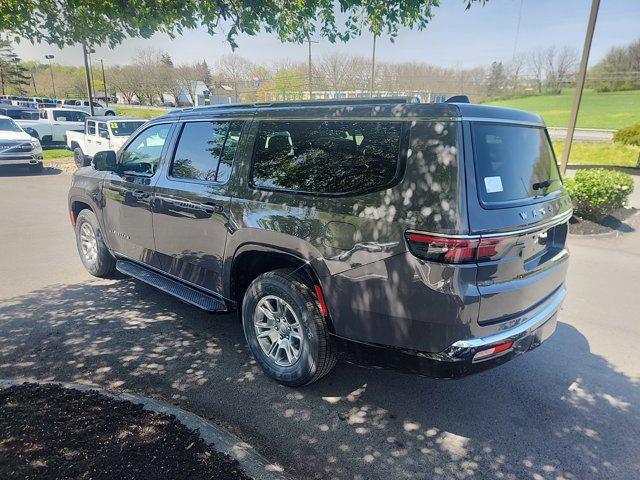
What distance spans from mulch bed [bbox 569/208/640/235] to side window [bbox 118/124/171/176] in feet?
23.6

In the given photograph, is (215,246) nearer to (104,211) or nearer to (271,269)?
(271,269)

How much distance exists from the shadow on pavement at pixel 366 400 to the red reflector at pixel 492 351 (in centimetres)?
63

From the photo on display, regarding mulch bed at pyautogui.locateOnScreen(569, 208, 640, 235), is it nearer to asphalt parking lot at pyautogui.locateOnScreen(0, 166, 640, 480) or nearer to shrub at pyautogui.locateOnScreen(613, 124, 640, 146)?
asphalt parking lot at pyautogui.locateOnScreen(0, 166, 640, 480)

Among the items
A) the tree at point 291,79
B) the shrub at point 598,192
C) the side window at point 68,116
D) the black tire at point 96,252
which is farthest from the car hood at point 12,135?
the tree at point 291,79

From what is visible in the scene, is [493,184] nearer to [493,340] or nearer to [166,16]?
[493,340]

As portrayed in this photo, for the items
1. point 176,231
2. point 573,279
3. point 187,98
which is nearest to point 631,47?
point 187,98

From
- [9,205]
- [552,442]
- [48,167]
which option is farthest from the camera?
[48,167]

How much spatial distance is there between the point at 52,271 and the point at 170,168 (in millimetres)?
2787

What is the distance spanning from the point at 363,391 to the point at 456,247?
1539mm

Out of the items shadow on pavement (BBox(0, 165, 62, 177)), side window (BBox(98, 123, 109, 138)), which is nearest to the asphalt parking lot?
side window (BBox(98, 123, 109, 138))

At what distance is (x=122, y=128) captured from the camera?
47.5 ft

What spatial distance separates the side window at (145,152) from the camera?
4.23m

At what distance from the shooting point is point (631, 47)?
63.1 m

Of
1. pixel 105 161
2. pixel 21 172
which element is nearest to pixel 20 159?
pixel 21 172
